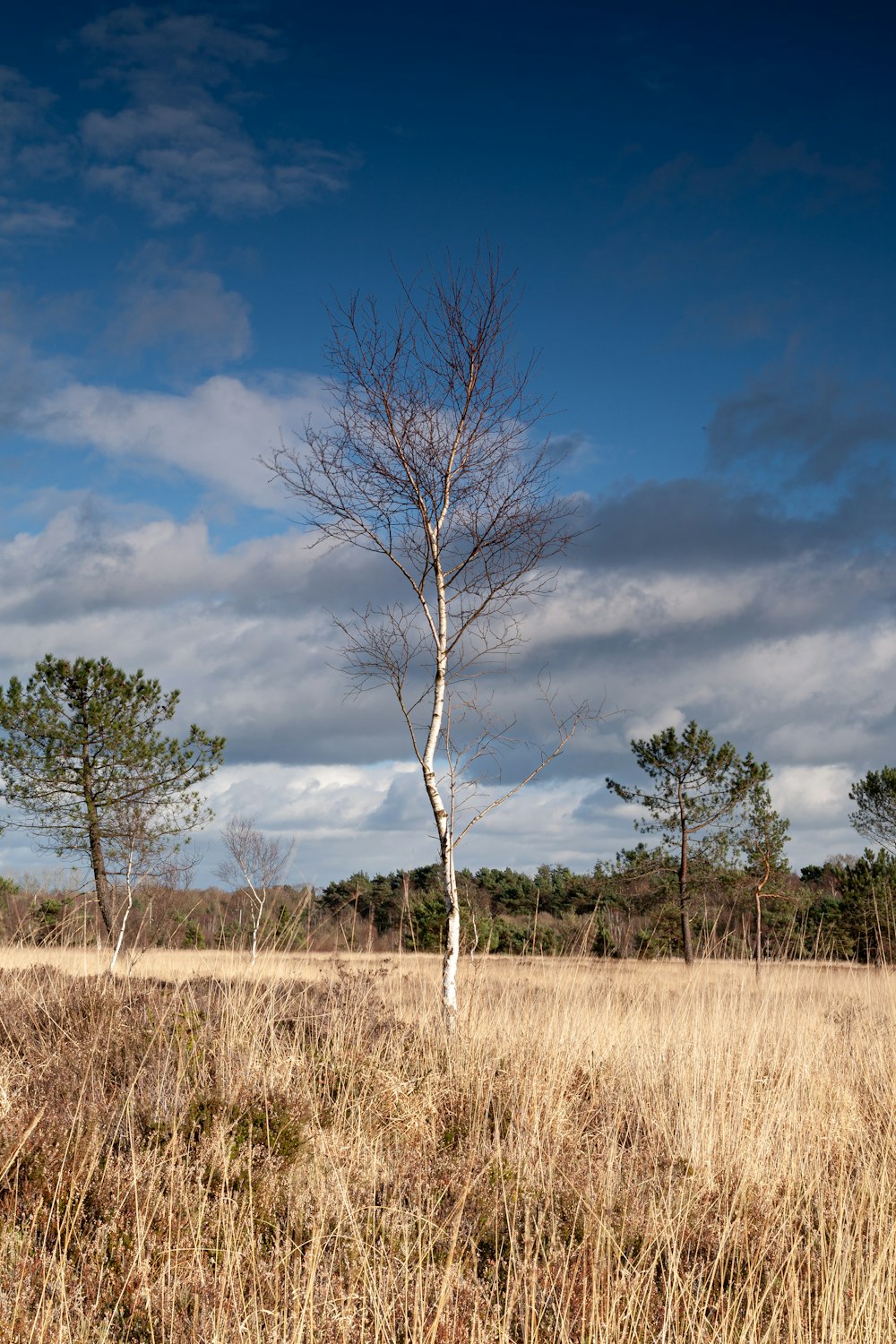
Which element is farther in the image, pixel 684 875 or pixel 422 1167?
pixel 684 875

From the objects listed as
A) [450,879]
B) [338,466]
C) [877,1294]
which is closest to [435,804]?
[450,879]

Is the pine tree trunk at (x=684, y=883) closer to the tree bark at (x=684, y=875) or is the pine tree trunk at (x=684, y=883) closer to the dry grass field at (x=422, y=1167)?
the tree bark at (x=684, y=875)

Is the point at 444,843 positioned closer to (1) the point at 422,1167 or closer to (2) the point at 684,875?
(1) the point at 422,1167

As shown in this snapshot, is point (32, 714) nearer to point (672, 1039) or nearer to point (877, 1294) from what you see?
point (672, 1039)

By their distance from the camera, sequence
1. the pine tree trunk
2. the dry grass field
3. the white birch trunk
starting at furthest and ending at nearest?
the pine tree trunk, the white birch trunk, the dry grass field

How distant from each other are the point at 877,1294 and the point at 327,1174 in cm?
256

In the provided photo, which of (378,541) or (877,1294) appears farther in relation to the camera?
(378,541)

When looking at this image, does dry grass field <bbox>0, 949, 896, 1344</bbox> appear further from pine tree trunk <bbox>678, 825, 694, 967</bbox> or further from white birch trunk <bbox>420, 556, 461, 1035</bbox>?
pine tree trunk <bbox>678, 825, 694, 967</bbox>

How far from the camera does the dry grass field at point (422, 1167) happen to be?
350 cm

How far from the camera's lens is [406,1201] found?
180 inches

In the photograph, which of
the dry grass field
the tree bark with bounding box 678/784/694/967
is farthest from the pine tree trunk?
the dry grass field

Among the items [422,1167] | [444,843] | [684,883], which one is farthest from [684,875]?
[422,1167]

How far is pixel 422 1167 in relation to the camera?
4.83 m

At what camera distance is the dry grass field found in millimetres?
3504
